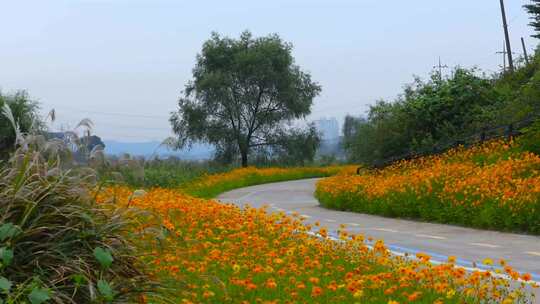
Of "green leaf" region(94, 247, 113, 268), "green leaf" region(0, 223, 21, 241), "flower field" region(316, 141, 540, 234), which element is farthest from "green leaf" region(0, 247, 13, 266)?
"flower field" region(316, 141, 540, 234)

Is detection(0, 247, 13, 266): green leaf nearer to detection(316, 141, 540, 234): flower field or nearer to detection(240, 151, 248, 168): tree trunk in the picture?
detection(316, 141, 540, 234): flower field

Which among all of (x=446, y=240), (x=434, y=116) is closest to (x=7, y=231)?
(x=446, y=240)

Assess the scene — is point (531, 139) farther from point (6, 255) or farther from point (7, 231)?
point (6, 255)

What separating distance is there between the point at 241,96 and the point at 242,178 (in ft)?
40.0

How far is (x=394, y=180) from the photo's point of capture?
1884 cm

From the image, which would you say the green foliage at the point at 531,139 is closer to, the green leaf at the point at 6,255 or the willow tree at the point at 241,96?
the green leaf at the point at 6,255

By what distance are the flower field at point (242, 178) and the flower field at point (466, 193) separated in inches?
408

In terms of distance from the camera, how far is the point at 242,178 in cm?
3788

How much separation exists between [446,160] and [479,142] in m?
1.46

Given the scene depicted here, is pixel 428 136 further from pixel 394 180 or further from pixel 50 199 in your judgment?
pixel 50 199

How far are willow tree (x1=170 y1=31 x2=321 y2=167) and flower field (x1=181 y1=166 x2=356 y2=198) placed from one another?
5.35 metres

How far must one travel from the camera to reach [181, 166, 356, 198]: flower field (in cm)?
3134

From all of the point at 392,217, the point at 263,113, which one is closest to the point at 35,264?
the point at 392,217

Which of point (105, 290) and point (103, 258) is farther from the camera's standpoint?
point (103, 258)
